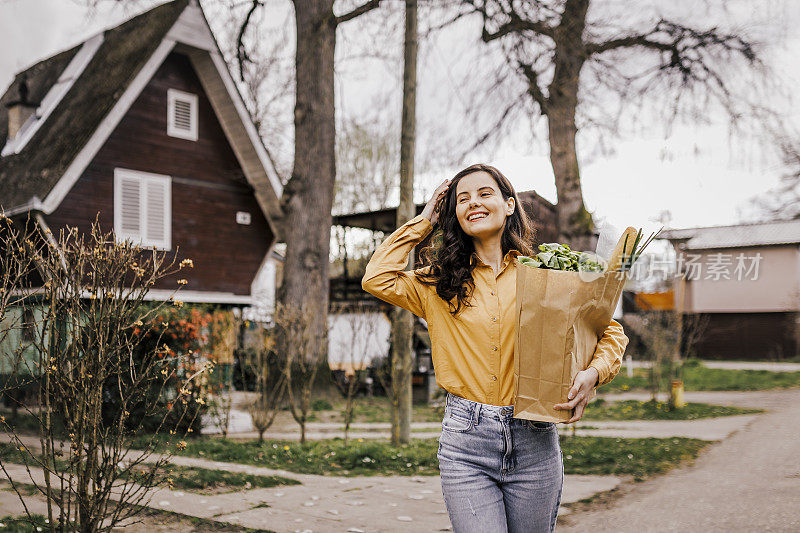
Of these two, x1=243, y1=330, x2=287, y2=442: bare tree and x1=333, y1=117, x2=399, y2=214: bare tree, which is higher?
x1=333, y1=117, x2=399, y2=214: bare tree

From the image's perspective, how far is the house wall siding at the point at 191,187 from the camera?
599 inches

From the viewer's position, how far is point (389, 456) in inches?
333

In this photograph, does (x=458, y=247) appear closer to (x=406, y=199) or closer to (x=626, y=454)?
(x=406, y=199)

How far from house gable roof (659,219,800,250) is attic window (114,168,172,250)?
19.0 m

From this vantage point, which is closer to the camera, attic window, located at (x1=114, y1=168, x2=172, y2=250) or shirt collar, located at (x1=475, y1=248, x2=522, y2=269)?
shirt collar, located at (x1=475, y1=248, x2=522, y2=269)

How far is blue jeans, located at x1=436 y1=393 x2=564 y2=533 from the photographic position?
255 centimetres

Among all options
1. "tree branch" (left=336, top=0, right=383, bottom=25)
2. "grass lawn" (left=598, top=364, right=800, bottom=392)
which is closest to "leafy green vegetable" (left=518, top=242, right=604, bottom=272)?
"tree branch" (left=336, top=0, right=383, bottom=25)

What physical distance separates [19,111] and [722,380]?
65.8ft

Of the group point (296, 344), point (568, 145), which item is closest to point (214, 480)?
point (296, 344)

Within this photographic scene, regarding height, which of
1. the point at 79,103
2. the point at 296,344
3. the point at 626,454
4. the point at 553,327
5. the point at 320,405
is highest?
the point at 79,103

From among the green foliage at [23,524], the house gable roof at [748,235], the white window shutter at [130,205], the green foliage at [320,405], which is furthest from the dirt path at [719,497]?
the house gable roof at [748,235]

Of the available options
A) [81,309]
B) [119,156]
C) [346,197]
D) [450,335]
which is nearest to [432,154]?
[119,156]

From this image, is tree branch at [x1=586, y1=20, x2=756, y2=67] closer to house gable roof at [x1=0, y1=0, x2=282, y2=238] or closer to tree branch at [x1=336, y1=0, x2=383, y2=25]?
tree branch at [x1=336, y1=0, x2=383, y2=25]

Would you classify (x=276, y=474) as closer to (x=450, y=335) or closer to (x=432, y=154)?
(x=450, y=335)
